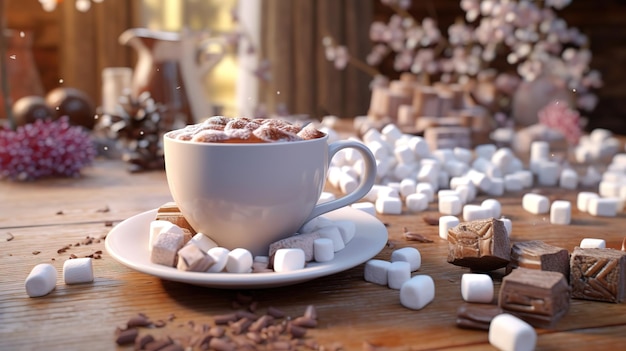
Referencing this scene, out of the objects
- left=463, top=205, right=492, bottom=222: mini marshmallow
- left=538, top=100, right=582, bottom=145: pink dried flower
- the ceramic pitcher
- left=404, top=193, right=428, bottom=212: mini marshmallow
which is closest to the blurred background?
the ceramic pitcher

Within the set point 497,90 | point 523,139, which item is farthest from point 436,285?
point 497,90

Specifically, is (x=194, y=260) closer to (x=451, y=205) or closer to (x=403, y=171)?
(x=451, y=205)

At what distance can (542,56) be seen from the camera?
81.1 inches

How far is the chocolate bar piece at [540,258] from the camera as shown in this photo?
613 mm

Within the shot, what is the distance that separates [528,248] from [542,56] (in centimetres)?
158

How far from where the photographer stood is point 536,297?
1.75ft

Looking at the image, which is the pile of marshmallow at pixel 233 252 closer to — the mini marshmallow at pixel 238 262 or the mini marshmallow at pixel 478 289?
the mini marshmallow at pixel 238 262

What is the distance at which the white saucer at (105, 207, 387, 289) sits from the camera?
1.81 ft

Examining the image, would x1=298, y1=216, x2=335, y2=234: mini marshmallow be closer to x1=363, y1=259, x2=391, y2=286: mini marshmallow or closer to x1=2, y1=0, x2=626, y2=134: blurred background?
x1=363, y1=259, x2=391, y2=286: mini marshmallow

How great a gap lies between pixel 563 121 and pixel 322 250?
1.27 meters

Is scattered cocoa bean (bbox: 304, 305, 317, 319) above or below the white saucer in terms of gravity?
below

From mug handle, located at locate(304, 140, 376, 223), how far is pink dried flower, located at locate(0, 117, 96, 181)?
0.76m

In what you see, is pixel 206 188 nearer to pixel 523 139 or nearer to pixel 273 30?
pixel 523 139

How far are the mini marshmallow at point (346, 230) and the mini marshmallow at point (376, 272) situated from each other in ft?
0.16
